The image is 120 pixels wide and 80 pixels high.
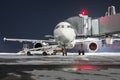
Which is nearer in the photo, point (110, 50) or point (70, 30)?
point (70, 30)

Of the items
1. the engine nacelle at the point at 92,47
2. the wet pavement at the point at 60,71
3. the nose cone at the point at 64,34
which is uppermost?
the nose cone at the point at 64,34

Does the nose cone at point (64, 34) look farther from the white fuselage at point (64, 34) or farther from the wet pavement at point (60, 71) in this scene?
the wet pavement at point (60, 71)

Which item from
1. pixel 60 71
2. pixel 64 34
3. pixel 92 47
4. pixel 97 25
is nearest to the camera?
pixel 60 71

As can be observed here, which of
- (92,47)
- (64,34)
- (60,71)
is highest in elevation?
(64,34)

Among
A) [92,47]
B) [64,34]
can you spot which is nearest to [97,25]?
[92,47]

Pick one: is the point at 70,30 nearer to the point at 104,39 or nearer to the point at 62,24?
the point at 62,24

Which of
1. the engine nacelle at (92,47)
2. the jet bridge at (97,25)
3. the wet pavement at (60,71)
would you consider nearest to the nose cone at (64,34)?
the jet bridge at (97,25)

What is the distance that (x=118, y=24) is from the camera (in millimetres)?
32844

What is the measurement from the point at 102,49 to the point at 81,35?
4024 cm

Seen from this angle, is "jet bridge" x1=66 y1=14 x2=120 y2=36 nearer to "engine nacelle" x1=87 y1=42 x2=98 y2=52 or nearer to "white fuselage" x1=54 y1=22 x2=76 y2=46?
"engine nacelle" x1=87 y1=42 x2=98 y2=52

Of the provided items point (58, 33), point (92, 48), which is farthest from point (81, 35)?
point (58, 33)

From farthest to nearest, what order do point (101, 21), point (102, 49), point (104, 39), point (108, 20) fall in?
point (102, 49)
point (104, 39)
point (101, 21)
point (108, 20)

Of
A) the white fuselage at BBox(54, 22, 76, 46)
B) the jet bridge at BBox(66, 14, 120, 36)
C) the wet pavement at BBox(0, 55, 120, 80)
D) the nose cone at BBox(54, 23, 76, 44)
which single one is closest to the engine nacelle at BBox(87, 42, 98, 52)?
the jet bridge at BBox(66, 14, 120, 36)

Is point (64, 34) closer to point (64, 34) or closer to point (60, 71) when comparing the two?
point (64, 34)
